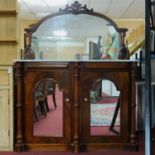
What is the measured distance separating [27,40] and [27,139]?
1.19 meters

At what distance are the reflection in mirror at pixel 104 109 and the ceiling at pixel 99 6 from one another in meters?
4.43

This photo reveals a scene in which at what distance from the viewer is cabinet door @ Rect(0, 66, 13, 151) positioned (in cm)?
360

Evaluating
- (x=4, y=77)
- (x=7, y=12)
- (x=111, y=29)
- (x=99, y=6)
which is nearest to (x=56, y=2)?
(x=99, y=6)

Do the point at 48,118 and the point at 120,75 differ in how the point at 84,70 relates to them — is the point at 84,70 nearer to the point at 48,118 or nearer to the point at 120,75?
the point at 120,75

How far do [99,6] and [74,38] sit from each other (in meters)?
4.61

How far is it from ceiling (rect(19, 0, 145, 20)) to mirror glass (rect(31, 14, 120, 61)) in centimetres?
381

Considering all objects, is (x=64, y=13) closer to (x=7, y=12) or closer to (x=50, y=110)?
(x=7, y=12)

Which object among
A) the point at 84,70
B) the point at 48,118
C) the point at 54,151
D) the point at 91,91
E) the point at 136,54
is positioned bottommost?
the point at 54,151

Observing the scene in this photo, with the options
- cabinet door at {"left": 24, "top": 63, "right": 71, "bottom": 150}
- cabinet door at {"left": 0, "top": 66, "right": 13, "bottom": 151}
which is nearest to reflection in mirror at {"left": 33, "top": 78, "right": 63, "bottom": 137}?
cabinet door at {"left": 24, "top": 63, "right": 71, "bottom": 150}

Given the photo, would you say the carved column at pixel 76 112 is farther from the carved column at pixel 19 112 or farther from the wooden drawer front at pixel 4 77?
the wooden drawer front at pixel 4 77

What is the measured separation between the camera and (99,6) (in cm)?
841

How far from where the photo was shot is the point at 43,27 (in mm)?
3930

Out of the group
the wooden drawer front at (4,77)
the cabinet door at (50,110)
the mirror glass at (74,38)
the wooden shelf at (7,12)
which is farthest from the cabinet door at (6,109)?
the wooden shelf at (7,12)

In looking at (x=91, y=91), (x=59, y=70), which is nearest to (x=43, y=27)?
(x=59, y=70)
